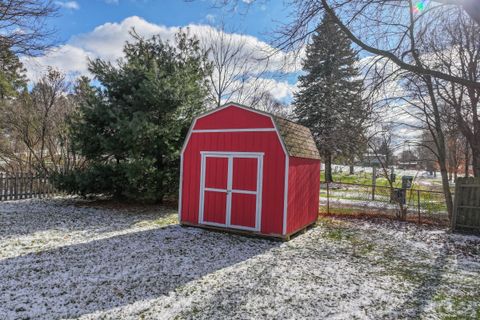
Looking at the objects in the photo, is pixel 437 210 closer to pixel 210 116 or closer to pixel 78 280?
pixel 210 116

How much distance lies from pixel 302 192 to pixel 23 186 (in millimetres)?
9463

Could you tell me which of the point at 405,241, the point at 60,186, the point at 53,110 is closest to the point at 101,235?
the point at 60,186

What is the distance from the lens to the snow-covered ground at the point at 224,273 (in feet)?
10.5

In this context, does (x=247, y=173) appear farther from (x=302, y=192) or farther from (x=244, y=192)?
(x=302, y=192)

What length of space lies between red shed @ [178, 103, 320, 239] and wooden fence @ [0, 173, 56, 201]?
6.51m

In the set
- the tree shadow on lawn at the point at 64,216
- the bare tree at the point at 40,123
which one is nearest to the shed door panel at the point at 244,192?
the tree shadow on lawn at the point at 64,216

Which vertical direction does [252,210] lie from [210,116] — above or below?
below

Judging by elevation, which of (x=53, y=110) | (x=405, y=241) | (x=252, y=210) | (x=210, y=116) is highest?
(x=53, y=110)

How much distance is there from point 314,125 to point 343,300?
1749 cm

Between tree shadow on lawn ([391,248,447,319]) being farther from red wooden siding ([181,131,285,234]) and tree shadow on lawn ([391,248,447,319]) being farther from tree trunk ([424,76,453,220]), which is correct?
tree trunk ([424,76,453,220])

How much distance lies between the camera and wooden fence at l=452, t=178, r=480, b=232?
279 inches

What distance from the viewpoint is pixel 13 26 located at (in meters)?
6.55

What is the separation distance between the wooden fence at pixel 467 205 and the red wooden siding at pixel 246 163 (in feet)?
15.5

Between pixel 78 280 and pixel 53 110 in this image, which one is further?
pixel 53 110
